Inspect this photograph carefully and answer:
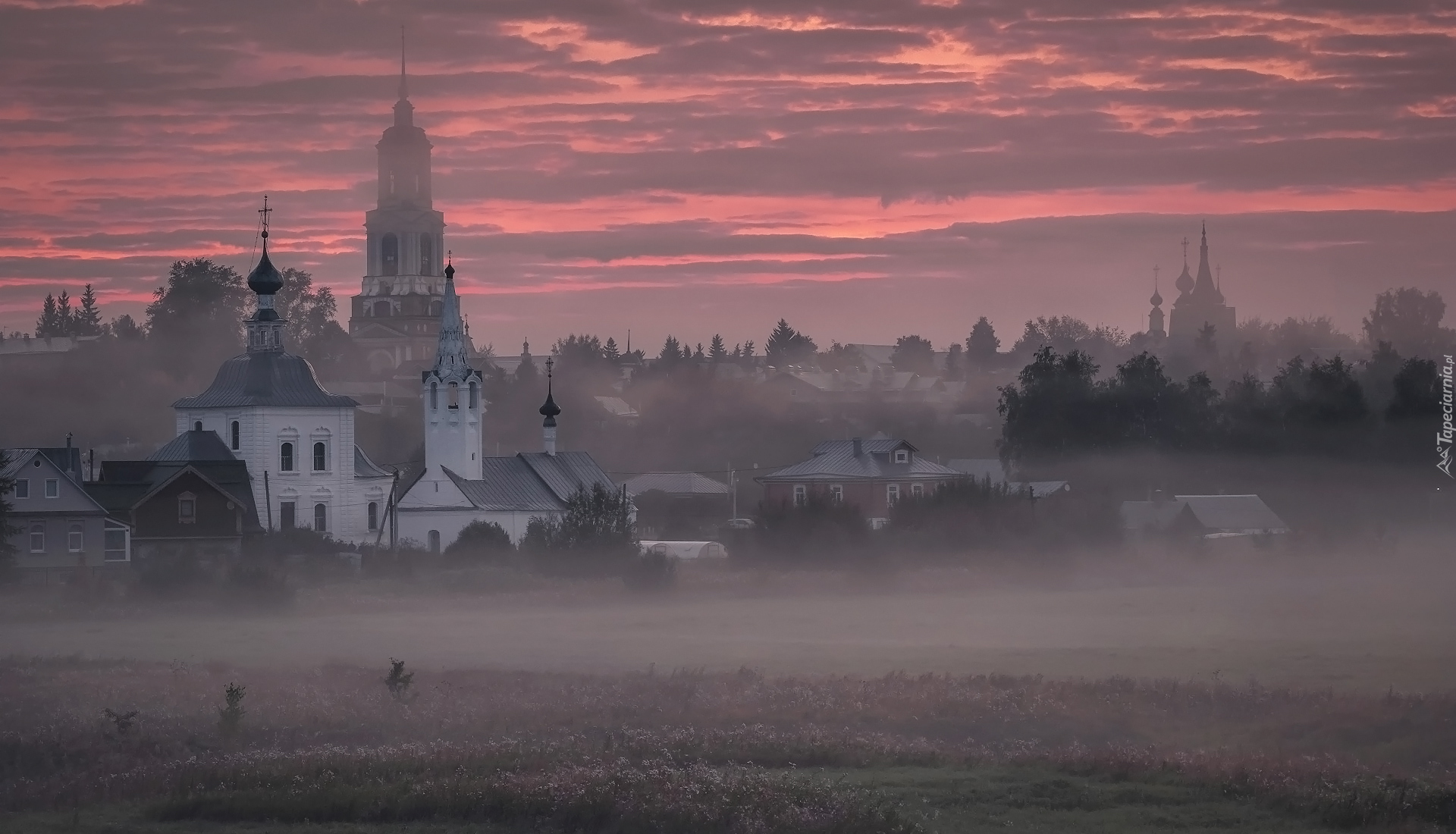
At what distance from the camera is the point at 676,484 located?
393ft

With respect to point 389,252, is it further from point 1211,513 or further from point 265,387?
point 1211,513

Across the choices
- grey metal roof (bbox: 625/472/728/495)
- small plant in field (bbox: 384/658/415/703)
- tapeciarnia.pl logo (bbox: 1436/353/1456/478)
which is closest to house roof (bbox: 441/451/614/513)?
grey metal roof (bbox: 625/472/728/495)

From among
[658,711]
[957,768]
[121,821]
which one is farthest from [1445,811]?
[121,821]

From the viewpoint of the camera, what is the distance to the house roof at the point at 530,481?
302 ft

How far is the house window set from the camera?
7681 centimetres

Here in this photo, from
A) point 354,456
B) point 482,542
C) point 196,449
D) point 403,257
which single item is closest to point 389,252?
point 403,257

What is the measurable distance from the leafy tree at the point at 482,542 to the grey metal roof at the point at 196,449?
37.9ft

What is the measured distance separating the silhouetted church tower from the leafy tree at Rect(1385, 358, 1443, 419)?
356ft

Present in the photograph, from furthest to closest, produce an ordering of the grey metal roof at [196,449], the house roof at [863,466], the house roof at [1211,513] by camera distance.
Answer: the house roof at [863,466]
the house roof at [1211,513]
the grey metal roof at [196,449]

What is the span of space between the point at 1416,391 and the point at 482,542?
48286 millimetres

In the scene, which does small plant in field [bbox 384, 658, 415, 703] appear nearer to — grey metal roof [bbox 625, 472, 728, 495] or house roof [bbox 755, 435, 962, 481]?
house roof [bbox 755, 435, 962, 481]

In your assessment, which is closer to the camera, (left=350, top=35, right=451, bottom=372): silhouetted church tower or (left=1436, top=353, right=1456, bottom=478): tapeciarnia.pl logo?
(left=1436, top=353, right=1456, bottom=478): tapeciarnia.pl logo

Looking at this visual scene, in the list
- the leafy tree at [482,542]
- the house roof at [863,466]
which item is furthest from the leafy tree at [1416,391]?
the leafy tree at [482,542]

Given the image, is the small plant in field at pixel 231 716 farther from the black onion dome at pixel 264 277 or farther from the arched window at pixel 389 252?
the arched window at pixel 389 252
